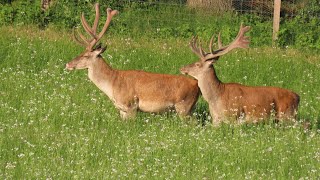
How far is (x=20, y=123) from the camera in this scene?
13.3m

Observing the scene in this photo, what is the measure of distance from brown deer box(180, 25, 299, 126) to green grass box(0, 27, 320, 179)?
0.25 m

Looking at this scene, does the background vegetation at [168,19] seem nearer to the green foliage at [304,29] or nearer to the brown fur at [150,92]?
the green foliage at [304,29]

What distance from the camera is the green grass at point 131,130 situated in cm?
1148

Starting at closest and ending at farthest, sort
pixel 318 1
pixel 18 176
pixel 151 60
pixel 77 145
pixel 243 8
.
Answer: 1. pixel 18 176
2. pixel 77 145
3. pixel 151 60
4. pixel 318 1
5. pixel 243 8

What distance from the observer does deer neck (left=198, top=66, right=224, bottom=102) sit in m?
14.2

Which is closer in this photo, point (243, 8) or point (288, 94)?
point (288, 94)

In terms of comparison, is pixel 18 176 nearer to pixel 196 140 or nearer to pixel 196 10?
pixel 196 140

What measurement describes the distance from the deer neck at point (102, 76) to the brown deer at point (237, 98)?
957mm

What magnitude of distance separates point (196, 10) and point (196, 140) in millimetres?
8727

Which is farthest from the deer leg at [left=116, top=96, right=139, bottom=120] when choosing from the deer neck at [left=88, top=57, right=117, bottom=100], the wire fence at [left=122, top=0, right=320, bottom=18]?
the wire fence at [left=122, top=0, right=320, bottom=18]

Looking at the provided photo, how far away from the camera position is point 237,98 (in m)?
14.1

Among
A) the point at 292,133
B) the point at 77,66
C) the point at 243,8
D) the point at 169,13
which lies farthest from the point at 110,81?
the point at 243,8

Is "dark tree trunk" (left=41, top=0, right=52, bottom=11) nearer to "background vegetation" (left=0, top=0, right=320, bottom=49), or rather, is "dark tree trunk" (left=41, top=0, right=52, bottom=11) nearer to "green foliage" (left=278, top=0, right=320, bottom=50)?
"background vegetation" (left=0, top=0, right=320, bottom=49)

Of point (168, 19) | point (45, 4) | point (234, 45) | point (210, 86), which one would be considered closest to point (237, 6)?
point (168, 19)
